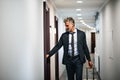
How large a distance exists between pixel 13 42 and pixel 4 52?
18 cm

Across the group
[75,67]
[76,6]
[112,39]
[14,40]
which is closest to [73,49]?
[75,67]

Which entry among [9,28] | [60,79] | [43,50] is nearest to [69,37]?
[9,28]

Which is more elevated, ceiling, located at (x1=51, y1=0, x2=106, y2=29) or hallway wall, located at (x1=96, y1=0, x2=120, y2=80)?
ceiling, located at (x1=51, y1=0, x2=106, y2=29)

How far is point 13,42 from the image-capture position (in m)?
3.13

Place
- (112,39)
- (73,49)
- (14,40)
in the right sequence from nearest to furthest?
(14,40), (73,49), (112,39)

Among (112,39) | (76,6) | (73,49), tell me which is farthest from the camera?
(76,6)

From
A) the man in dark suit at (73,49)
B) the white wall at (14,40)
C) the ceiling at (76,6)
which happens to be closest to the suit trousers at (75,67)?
the man in dark suit at (73,49)

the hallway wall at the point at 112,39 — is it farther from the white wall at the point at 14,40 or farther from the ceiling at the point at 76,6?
the white wall at the point at 14,40

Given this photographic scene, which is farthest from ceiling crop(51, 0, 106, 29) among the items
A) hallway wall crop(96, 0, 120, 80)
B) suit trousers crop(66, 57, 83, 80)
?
suit trousers crop(66, 57, 83, 80)

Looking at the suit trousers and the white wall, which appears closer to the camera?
the white wall

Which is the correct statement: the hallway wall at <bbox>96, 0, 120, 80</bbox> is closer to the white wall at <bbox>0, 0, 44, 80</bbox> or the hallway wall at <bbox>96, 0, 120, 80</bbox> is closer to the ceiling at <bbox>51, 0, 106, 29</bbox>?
the ceiling at <bbox>51, 0, 106, 29</bbox>

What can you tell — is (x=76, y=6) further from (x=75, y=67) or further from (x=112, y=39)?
(x=75, y=67)

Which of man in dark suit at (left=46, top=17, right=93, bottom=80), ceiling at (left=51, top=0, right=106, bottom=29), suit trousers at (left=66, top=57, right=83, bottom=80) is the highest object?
ceiling at (left=51, top=0, right=106, bottom=29)

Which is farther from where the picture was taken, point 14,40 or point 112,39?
point 112,39
